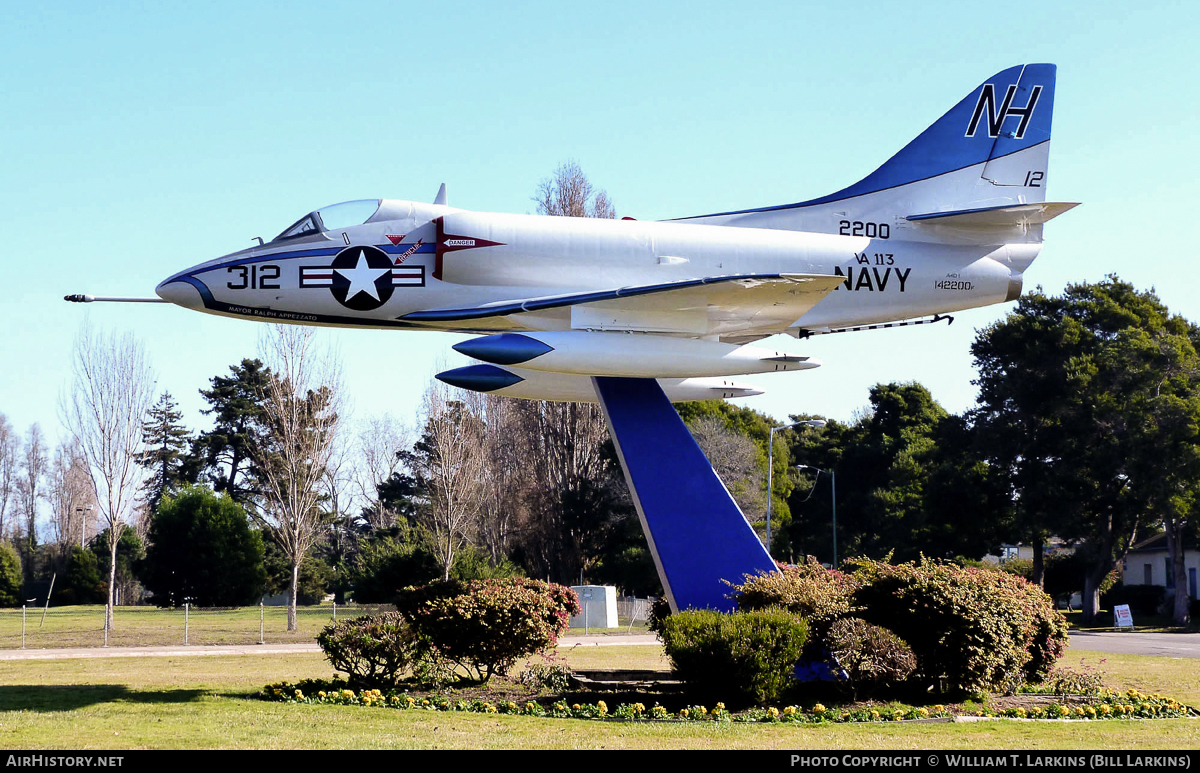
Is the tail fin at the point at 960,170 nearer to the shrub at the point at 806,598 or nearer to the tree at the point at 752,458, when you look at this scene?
the shrub at the point at 806,598

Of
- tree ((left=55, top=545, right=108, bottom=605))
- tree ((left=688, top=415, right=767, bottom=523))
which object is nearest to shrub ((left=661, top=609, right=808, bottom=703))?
tree ((left=688, top=415, right=767, bottom=523))

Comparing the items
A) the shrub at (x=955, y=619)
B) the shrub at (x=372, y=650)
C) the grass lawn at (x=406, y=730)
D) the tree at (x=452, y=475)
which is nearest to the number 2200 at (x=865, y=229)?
the shrub at (x=955, y=619)

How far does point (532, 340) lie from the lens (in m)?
15.8

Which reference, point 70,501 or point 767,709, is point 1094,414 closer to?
point 767,709

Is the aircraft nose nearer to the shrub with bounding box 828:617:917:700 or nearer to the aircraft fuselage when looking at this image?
the aircraft fuselage

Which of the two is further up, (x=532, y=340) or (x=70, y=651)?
(x=532, y=340)

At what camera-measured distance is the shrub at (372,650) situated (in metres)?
15.9

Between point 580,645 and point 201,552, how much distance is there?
107ft

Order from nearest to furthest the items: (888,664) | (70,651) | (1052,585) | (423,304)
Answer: (888,664)
(423,304)
(70,651)
(1052,585)

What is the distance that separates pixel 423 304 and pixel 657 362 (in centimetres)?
391

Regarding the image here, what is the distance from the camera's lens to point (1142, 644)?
106ft

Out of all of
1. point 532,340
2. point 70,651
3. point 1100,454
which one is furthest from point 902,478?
point 532,340
